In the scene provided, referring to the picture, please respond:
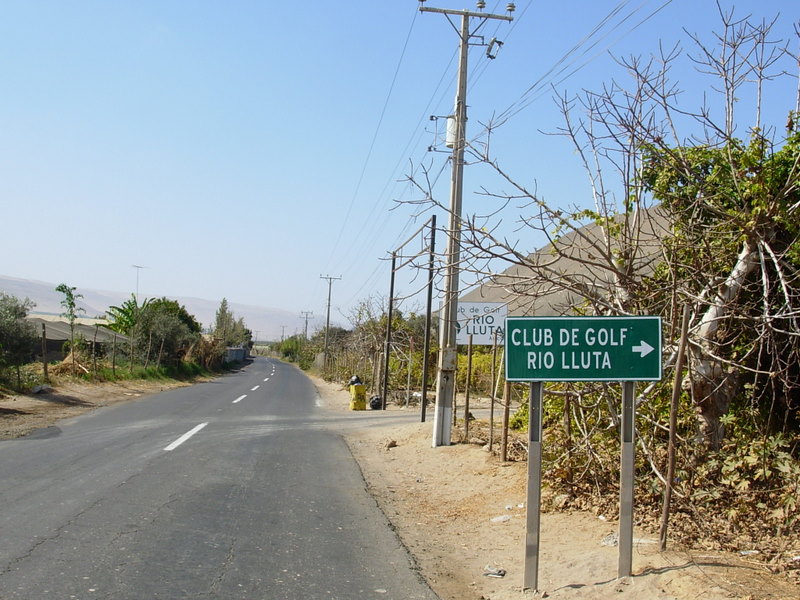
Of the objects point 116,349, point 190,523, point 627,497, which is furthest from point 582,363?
point 116,349

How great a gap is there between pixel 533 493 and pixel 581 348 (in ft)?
3.64

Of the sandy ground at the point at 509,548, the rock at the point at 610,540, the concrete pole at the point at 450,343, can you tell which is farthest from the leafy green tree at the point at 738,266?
the concrete pole at the point at 450,343

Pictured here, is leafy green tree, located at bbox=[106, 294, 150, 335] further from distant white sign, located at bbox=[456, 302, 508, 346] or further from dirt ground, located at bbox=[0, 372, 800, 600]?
distant white sign, located at bbox=[456, 302, 508, 346]

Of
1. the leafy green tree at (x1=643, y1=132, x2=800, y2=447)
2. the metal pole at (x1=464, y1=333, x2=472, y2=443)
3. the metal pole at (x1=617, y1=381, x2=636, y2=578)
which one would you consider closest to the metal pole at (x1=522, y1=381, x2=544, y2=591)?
the metal pole at (x1=617, y1=381, x2=636, y2=578)

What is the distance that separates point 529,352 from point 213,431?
12.3m

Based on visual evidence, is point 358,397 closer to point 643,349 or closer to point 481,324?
point 481,324

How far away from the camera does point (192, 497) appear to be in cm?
902

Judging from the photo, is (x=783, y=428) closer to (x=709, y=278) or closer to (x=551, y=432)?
(x=709, y=278)

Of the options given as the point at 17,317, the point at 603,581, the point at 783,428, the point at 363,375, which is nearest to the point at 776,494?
the point at 783,428

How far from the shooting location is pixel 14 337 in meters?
23.8

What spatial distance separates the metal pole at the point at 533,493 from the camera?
562 centimetres

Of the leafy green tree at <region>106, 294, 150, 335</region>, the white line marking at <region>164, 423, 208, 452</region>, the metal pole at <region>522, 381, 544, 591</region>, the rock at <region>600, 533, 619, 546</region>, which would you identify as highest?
the leafy green tree at <region>106, 294, 150, 335</region>

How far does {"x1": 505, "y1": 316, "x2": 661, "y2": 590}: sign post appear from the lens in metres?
5.57

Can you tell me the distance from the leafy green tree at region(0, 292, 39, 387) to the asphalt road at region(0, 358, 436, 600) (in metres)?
10.2
